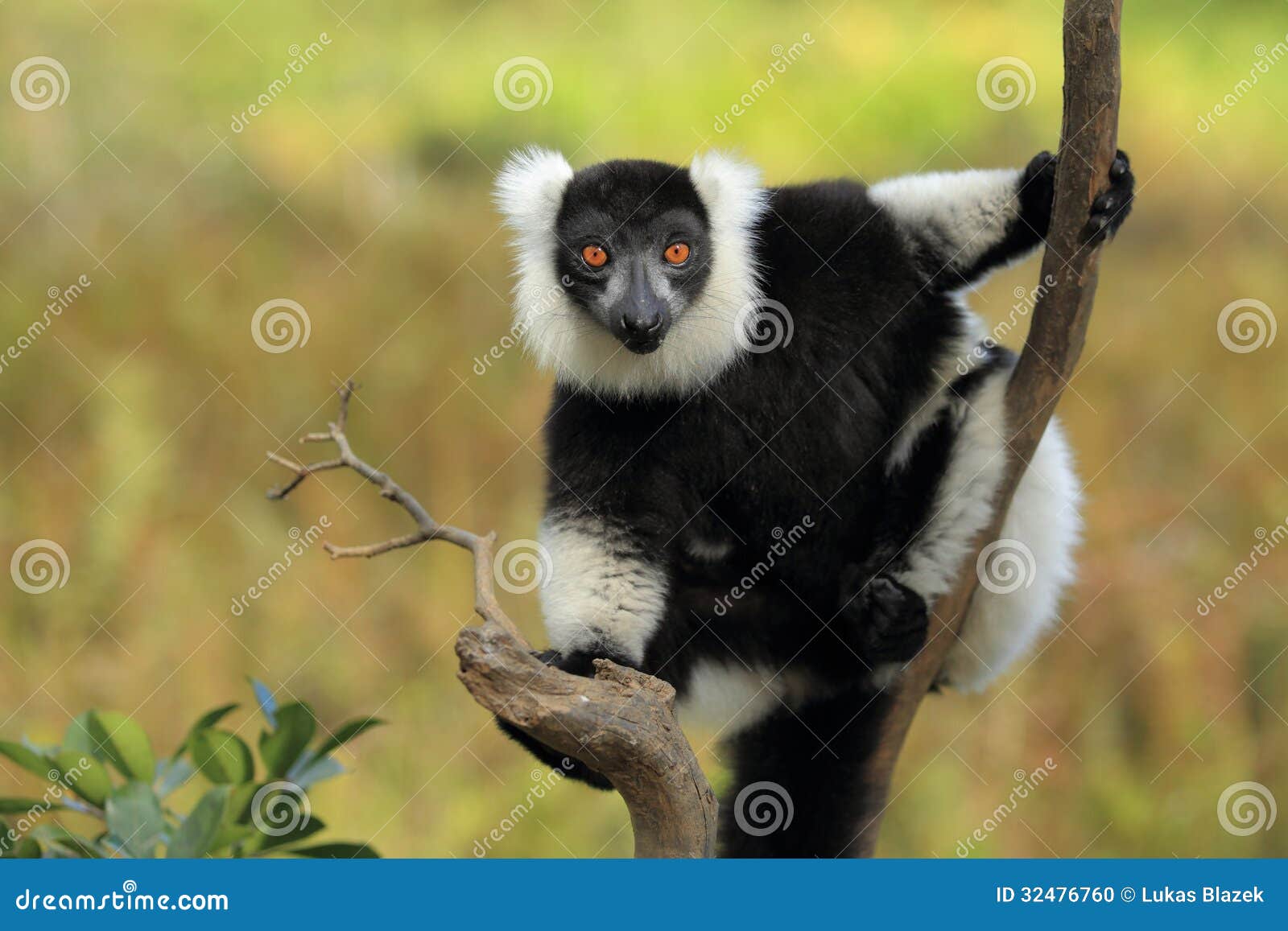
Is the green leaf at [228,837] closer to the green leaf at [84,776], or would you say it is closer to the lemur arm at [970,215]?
the green leaf at [84,776]

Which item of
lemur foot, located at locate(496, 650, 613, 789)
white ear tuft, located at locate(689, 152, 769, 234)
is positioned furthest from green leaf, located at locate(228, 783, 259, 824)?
white ear tuft, located at locate(689, 152, 769, 234)

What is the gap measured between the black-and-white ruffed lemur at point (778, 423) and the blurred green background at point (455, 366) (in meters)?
0.66

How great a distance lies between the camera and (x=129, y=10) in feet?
32.5

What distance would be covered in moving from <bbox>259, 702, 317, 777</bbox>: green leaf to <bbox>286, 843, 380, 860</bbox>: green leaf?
0.69 feet

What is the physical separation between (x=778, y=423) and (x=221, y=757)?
6.13ft

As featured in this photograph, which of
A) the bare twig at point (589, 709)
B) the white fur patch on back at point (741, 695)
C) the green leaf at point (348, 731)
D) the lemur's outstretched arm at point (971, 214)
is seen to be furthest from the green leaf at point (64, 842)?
the lemur's outstretched arm at point (971, 214)

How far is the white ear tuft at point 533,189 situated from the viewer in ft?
12.7

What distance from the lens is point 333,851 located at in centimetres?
326

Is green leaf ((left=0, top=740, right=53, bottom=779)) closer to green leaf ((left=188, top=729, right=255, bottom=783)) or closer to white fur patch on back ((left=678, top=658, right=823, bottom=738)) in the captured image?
green leaf ((left=188, top=729, right=255, bottom=783))

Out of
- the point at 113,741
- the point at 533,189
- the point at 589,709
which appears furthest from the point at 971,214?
the point at 113,741

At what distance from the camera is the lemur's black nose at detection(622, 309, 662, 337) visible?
3436 mm

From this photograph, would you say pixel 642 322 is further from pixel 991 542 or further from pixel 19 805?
pixel 19 805

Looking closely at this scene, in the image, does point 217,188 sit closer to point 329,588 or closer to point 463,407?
point 463,407

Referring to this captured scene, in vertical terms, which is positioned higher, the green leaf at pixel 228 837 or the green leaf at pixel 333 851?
the green leaf at pixel 333 851
